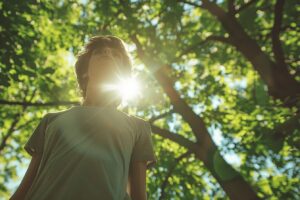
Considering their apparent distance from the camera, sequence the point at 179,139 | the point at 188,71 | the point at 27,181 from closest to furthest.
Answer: the point at 27,181
the point at 179,139
the point at 188,71

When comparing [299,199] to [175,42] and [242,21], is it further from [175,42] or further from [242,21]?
[175,42]

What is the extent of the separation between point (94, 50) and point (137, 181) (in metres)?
1.11

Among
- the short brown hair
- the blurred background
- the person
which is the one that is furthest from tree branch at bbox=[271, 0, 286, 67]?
the person

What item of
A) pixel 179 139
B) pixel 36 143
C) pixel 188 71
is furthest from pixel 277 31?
pixel 36 143

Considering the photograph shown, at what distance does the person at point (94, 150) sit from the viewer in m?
1.51

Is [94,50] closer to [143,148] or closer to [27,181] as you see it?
[143,148]

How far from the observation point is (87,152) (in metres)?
1.64

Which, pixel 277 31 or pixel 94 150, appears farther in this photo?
pixel 277 31

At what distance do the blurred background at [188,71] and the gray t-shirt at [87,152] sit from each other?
1964mm

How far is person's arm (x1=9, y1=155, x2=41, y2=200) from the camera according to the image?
1844 millimetres

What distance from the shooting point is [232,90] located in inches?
326

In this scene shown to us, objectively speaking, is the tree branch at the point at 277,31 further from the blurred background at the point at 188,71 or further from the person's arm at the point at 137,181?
the person's arm at the point at 137,181

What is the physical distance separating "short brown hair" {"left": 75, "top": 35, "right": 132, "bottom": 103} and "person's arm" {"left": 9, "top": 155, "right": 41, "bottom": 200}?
0.80m

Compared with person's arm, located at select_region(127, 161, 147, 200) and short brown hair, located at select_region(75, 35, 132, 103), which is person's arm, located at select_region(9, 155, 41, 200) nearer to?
person's arm, located at select_region(127, 161, 147, 200)
